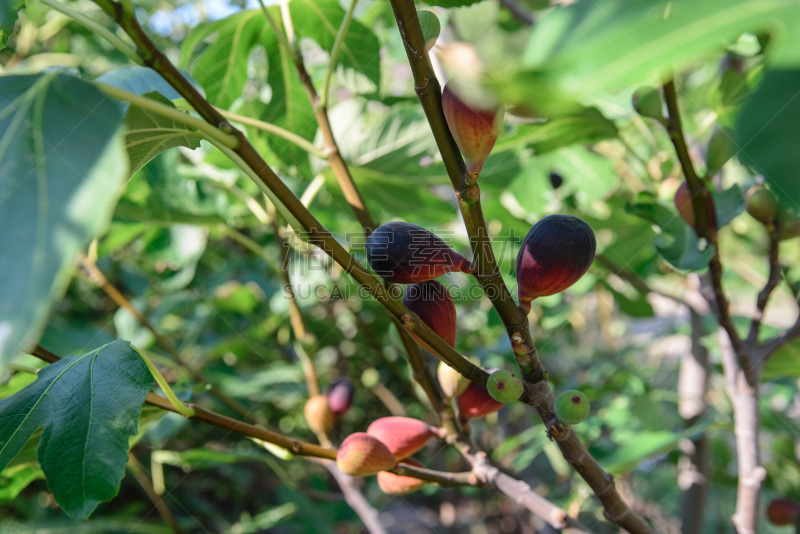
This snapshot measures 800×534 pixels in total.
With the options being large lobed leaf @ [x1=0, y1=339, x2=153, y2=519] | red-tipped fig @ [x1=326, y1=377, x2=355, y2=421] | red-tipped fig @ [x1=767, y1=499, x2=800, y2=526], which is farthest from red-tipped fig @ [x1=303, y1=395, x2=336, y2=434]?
red-tipped fig @ [x1=767, y1=499, x2=800, y2=526]

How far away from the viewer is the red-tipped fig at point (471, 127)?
45 cm

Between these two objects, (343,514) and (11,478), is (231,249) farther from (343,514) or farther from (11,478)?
(11,478)

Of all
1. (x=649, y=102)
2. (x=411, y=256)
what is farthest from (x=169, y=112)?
(x=649, y=102)

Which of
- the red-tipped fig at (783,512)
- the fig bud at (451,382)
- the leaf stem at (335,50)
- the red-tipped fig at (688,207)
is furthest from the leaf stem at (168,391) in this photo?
the red-tipped fig at (783,512)

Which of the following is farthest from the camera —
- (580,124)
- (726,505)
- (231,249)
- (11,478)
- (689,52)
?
(231,249)

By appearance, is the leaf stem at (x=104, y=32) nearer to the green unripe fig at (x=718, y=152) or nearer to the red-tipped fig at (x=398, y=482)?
the red-tipped fig at (x=398, y=482)

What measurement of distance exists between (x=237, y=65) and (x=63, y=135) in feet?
2.61

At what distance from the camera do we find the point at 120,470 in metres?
0.57

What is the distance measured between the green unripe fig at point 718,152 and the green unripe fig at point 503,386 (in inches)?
21.2

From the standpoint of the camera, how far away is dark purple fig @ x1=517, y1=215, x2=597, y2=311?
0.53 meters

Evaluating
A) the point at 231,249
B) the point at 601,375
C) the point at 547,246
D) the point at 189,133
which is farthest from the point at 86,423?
the point at 231,249

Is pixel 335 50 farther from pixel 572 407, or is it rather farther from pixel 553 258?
pixel 572 407

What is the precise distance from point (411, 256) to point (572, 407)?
206mm

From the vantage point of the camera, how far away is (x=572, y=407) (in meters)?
0.53
